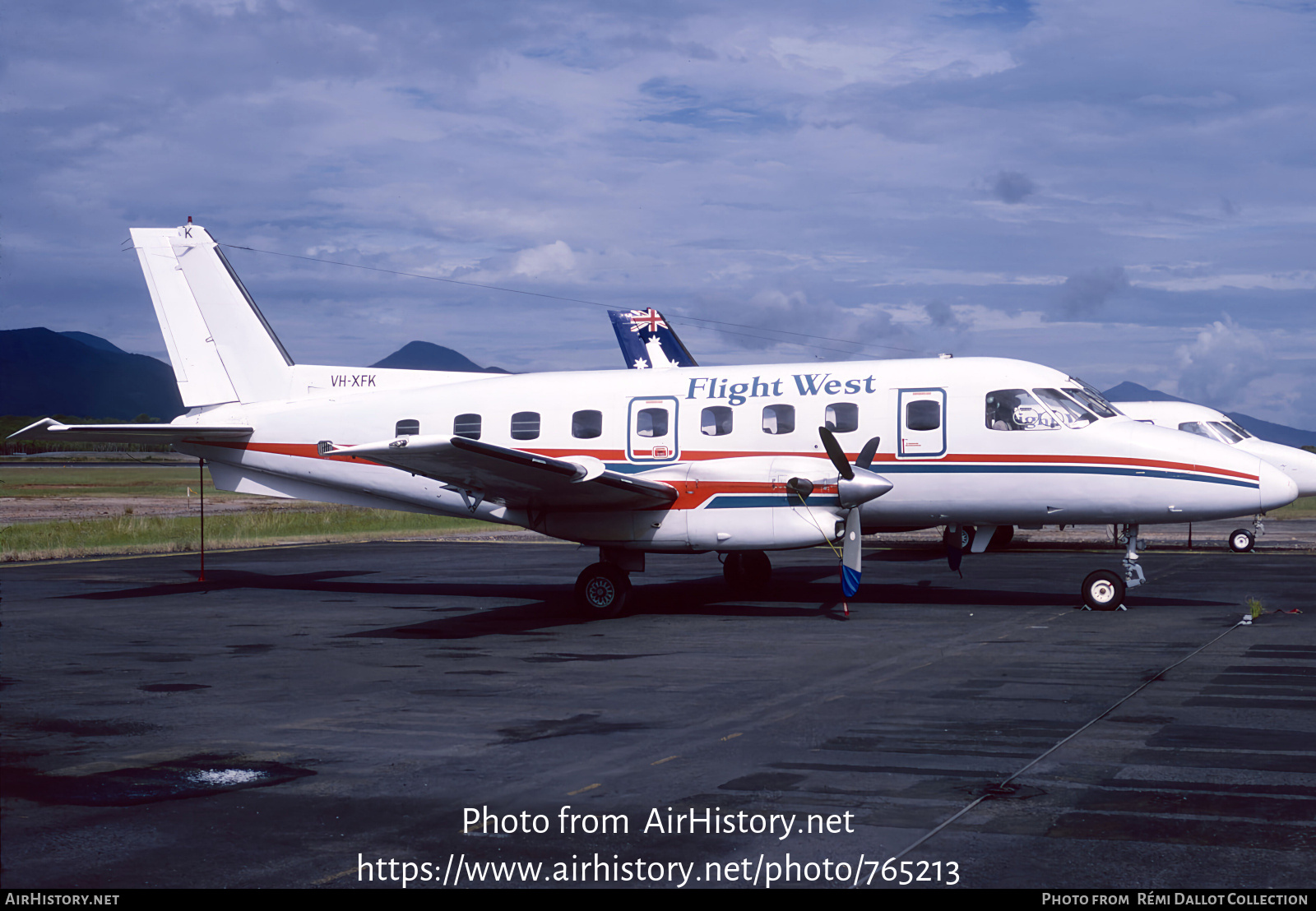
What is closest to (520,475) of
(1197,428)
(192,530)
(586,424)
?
(586,424)

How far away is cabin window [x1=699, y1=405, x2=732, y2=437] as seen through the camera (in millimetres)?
18234

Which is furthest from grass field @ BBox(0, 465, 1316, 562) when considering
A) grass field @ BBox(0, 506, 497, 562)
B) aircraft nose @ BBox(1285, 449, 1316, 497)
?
aircraft nose @ BBox(1285, 449, 1316, 497)

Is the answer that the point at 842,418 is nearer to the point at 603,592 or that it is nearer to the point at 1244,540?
the point at 603,592

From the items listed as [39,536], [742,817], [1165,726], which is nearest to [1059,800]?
[742,817]

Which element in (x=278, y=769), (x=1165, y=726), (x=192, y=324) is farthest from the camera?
(x=192, y=324)

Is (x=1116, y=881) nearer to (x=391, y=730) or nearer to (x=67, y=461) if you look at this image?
(x=391, y=730)

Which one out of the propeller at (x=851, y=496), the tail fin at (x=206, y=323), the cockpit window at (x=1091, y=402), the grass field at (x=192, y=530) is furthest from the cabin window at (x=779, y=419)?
the grass field at (x=192, y=530)

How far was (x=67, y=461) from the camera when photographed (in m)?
130

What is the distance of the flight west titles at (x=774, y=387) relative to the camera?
58.6ft

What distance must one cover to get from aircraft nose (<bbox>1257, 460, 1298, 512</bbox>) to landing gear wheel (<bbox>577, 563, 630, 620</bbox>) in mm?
9343

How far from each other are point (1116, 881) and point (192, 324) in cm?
1985

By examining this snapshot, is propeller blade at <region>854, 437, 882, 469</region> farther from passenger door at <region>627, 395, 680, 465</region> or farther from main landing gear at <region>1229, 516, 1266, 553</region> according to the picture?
main landing gear at <region>1229, 516, 1266, 553</region>

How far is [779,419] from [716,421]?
1.05 m

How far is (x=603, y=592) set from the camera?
693 inches
